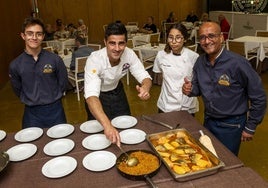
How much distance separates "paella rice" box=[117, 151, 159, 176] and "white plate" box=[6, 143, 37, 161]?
583mm

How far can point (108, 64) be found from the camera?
2174 mm

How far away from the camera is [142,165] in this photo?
1.47 m

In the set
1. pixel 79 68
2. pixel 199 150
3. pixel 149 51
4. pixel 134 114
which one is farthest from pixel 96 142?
pixel 149 51

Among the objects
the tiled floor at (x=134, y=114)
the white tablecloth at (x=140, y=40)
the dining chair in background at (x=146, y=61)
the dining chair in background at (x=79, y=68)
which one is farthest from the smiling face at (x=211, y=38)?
the white tablecloth at (x=140, y=40)

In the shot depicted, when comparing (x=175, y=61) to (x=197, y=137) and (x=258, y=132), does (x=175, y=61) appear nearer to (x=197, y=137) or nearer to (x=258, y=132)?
(x=197, y=137)

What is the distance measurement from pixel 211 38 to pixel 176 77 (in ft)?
2.12

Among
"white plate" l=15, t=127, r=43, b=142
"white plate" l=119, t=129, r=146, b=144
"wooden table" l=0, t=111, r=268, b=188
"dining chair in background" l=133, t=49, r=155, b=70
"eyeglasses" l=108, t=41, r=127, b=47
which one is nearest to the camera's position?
"wooden table" l=0, t=111, r=268, b=188

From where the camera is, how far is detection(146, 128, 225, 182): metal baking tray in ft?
4.40

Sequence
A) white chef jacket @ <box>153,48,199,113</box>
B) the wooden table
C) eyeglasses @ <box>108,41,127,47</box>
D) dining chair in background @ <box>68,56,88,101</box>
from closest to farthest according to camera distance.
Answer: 1. the wooden table
2. eyeglasses @ <box>108,41,127,47</box>
3. white chef jacket @ <box>153,48,199,113</box>
4. dining chair in background @ <box>68,56,88,101</box>

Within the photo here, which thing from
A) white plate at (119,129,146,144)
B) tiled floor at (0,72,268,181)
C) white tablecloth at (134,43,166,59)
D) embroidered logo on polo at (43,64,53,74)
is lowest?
tiled floor at (0,72,268,181)

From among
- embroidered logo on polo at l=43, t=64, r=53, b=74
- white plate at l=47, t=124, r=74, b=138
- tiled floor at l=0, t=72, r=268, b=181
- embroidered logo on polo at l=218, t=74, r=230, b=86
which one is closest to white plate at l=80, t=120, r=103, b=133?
white plate at l=47, t=124, r=74, b=138

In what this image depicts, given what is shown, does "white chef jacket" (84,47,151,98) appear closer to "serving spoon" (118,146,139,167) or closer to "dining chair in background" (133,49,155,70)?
"serving spoon" (118,146,139,167)

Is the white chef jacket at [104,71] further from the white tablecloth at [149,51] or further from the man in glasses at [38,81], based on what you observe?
the white tablecloth at [149,51]

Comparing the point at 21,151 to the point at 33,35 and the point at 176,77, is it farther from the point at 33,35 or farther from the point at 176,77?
the point at 176,77
